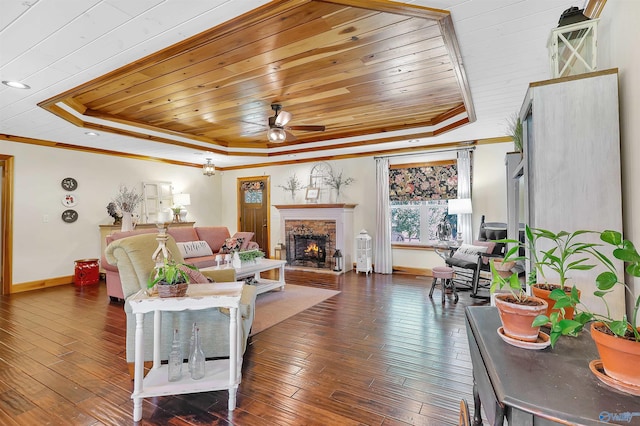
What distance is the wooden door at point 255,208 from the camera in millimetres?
7641

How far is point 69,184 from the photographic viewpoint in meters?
5.42

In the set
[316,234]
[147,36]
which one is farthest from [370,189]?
[147,36]

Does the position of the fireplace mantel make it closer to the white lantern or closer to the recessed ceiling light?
the white lantern

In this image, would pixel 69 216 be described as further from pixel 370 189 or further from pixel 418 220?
pixel 418 220

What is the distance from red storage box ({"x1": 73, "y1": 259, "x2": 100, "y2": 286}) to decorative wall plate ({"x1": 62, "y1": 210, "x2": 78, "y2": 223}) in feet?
2.44

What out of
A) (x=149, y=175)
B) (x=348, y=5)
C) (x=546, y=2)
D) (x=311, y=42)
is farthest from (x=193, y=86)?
(x=149, y=175)

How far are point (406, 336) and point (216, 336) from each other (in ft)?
5.81

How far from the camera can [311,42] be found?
244 centimetres

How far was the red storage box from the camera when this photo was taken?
17.2 feet

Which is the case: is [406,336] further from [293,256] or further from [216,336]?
[293,256]

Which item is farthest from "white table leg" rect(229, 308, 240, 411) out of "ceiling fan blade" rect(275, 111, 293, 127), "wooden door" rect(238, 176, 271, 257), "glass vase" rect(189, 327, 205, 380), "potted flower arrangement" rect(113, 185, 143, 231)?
"wooden door" rect(238, 176, 271, 257)

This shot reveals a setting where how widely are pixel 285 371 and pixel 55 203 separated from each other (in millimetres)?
5300

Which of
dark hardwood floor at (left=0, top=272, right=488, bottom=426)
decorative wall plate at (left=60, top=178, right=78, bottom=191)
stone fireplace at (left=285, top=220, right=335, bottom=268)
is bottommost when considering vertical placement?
dark hardwood floor at (left=0, top=272, right=488, bottom=426)

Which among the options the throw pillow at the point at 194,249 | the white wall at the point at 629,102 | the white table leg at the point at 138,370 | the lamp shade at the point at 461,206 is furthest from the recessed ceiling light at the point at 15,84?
the lamp shade at the point at 461,206
